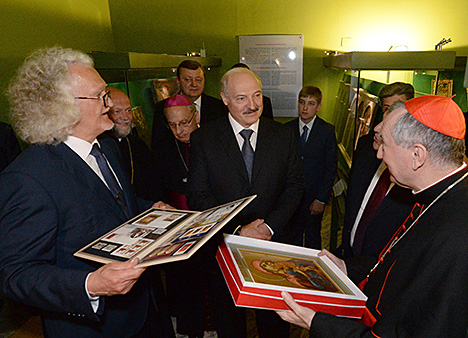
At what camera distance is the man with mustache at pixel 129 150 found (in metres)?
2.84

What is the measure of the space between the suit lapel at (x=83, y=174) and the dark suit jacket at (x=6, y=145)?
218 centimetres

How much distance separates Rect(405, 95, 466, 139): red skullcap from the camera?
1.23 meters

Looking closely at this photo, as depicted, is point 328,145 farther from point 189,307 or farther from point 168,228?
point 168,228

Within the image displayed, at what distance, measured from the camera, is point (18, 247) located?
125 centimetres

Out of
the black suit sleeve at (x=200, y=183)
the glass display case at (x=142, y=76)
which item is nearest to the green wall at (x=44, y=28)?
the glass display case at (x=142, y=76)

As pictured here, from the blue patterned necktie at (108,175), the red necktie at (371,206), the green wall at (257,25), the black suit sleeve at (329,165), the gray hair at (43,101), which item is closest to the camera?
the gray hair at (43,101)

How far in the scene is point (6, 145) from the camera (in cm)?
313

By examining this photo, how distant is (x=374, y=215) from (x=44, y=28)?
4.89 metres

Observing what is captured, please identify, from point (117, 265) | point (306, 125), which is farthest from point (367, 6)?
point (117, 265)

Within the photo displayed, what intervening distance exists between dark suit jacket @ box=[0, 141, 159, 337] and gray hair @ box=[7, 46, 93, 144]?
8 cm

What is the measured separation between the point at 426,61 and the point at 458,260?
239 centimetres

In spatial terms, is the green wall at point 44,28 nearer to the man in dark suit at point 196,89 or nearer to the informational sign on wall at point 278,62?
the man in dark suit at point 196,89

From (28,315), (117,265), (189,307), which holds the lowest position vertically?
(28,315)

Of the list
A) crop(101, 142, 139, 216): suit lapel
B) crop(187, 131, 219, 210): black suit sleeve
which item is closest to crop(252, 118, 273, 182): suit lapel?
crop(187, 131, 219, 210): black suit sleeve
